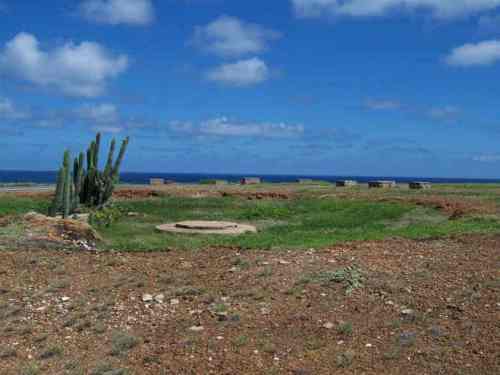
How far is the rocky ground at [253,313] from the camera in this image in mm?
6824

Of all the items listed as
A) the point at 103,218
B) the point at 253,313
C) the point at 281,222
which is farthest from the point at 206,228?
the point at 253,313

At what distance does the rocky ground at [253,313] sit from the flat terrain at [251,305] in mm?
21

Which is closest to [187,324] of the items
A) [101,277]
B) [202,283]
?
[202,283]

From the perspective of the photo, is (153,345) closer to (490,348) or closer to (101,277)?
(101,277)

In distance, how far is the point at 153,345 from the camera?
732 centimetres

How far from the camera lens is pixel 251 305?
8.55 m

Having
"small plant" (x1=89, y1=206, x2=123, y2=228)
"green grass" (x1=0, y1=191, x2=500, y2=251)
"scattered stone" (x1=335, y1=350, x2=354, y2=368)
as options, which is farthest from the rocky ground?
"small plant" (x1=89, y1=206, x2=123, y2=228)

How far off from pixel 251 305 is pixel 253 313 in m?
0.29

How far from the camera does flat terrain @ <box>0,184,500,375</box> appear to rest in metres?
6.87

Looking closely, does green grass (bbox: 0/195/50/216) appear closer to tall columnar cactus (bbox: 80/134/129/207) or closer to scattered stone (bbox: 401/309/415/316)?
tall columnar cactus (bbox: 80/134/129/207)

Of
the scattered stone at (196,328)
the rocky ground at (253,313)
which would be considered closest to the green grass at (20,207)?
the rocky ground at (253,313)

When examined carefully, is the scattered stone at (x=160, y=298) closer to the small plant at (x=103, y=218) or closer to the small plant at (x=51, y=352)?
the small plant at (x=51, y=352)

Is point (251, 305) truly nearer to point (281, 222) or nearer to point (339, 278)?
point (339, 278)

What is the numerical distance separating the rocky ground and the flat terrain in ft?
0.07
